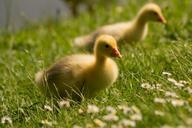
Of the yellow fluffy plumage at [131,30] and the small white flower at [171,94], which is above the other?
the small white flower at [171,94]

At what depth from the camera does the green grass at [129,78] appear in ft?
11.7

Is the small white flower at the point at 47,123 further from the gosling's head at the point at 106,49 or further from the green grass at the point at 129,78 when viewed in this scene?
the gosling's head at the point at 106,49

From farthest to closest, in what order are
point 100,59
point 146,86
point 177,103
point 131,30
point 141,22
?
1. point 141,22
2. point 131,30
3. point 100,59
4. point 146,86
5. point 177,103

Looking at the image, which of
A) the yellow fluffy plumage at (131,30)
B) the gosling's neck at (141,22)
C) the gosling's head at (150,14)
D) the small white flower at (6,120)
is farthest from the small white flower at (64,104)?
the gosling's head at (150,14)

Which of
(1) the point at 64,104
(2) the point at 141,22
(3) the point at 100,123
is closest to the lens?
(3) the point at 100,123

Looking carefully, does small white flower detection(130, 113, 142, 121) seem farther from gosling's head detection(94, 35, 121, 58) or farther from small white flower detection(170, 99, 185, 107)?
gosling's head detection(94, 35, 121, 58)

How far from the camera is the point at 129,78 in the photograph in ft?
15.3

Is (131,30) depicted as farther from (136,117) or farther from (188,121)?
(188,121)

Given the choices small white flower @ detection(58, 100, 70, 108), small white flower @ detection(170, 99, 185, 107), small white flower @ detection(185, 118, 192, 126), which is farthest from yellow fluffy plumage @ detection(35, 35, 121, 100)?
small white flower @ detection(185, 118, 192, 126)

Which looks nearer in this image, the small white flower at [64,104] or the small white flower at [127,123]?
the small white flower at [127,123]

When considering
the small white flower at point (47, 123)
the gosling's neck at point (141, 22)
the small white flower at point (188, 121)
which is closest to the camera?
the small white flower at point (188, 121)

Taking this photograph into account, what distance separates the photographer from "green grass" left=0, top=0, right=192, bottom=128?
3570 mm

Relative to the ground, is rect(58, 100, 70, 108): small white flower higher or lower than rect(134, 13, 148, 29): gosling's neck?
higher

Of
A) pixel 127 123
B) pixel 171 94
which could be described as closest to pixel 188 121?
pixel 127 123
